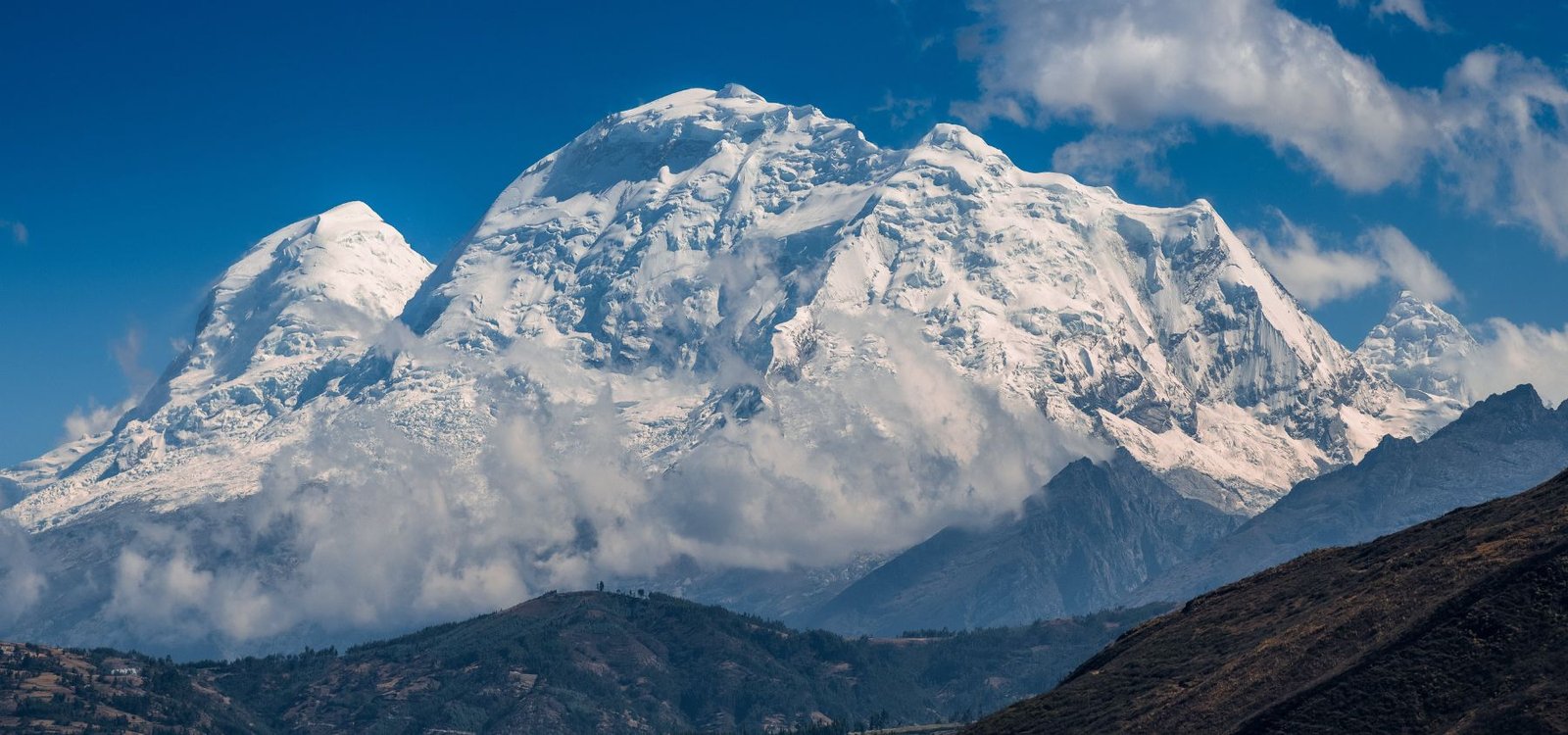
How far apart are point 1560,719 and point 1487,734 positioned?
6779 mm

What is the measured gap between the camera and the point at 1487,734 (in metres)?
200

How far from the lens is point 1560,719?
196750mm
